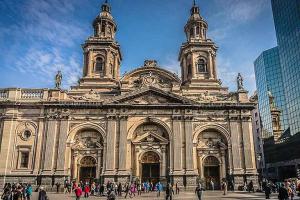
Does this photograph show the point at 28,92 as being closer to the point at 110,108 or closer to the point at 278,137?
the point at 110,108

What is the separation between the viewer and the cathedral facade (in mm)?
38281

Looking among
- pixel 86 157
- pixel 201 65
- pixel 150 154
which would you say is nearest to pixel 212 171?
pixel 150 154

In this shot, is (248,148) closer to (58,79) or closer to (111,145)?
(111,145)

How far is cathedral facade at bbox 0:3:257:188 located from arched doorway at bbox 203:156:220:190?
0.13 meters

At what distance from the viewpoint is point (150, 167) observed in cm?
4012

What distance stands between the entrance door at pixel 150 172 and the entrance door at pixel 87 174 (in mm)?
6343

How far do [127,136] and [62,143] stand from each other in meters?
8.10

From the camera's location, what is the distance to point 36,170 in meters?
38.0

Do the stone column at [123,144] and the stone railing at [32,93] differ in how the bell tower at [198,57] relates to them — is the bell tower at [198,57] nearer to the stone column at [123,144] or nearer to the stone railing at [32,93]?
the stone column at [123,144]

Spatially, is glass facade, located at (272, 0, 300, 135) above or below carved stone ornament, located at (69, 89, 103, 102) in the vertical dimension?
above

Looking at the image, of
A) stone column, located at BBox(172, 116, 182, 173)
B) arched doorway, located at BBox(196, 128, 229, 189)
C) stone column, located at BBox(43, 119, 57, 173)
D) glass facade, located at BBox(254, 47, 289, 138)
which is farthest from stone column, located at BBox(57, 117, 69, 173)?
glass facade, located at BBox(254, 47, 289, 138)

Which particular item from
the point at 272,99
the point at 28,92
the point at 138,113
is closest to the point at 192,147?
the point at 138,113

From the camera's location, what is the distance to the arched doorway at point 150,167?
39.8 meters

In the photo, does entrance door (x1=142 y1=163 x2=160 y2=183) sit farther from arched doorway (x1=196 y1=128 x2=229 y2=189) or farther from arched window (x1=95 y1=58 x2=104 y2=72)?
arched window (x1=95 y1=58 x2=104 y2=72)
